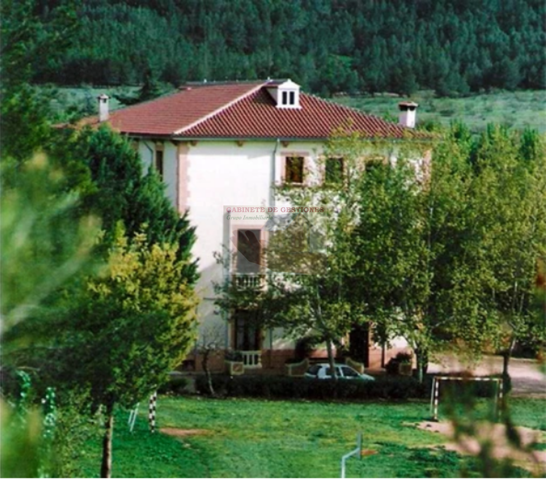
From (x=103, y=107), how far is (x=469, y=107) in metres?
1.86

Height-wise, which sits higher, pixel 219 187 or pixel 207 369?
pixel 219 187

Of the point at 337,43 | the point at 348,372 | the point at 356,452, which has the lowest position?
the point at 356,452

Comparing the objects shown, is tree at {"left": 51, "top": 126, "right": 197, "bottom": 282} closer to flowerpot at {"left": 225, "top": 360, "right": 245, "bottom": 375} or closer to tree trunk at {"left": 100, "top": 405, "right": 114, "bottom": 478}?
flowerpot at {"left": 225, "top": 360, "right": 245, "bottom": 375}

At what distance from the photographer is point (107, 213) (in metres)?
5.36

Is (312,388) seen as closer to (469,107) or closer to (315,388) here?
(315,388)

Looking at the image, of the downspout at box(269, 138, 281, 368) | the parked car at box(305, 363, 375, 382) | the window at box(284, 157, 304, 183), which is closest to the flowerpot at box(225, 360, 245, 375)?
the downspout at box(269, 138, 281, 368)

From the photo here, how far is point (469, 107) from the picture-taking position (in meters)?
6.91

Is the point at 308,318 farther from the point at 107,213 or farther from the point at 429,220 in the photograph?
the point at 107,213

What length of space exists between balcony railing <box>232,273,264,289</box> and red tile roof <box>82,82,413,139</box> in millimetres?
671

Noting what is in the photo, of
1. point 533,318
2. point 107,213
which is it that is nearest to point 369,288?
point 533,318

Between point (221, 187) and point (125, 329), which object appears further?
point (221, 187)

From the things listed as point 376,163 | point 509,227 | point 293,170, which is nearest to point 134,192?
point 293,170

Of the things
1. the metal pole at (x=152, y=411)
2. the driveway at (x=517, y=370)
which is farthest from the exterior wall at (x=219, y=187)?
the driveway at (x=517, y=370)

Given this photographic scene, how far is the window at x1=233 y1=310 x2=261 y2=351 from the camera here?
643 centimetres
